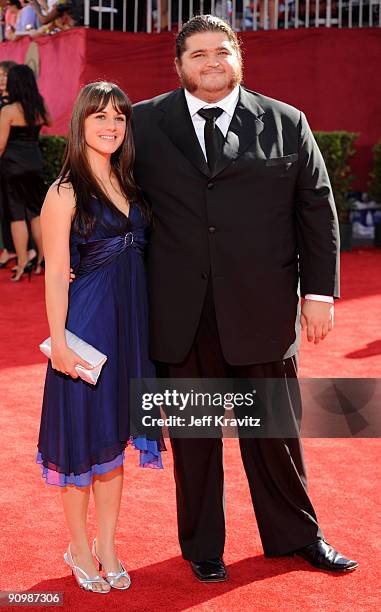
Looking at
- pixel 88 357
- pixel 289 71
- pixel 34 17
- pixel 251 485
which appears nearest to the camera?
pixel 88 357

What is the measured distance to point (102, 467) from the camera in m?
3.29

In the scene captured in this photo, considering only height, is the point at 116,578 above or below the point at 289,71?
below

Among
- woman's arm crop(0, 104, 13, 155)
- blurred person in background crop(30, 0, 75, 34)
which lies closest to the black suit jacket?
woman's arm crop(0, 104, 13, 155)

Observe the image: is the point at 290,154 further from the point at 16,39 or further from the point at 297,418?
the point at 16,39

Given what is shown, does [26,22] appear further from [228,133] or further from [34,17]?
[228,133]

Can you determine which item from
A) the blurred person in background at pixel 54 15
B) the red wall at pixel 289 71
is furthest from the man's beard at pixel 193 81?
the blurred person in background at pixel 54 15

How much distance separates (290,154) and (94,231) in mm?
685

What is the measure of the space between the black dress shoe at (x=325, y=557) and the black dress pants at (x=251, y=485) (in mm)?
29

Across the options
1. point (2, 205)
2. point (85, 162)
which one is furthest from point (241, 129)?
point (2, 205)

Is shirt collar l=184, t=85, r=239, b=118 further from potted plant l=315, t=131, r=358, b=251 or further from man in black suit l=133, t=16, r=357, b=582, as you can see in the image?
potted plant l=315, t=131, r=358, b=251

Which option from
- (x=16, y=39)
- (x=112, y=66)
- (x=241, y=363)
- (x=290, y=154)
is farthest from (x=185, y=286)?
(x=16, y=39)

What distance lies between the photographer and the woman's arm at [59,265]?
3.17m

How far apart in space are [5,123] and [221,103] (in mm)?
5937

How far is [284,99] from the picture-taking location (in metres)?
12.2
